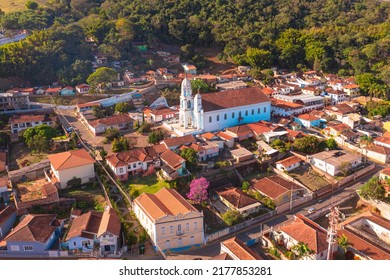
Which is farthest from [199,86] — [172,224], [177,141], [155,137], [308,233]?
[308,233]

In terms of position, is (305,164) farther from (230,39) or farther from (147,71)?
(230,39)

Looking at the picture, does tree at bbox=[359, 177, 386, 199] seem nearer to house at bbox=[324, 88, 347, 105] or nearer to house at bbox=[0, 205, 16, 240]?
house at bbox=[324, 88, 347, 105]

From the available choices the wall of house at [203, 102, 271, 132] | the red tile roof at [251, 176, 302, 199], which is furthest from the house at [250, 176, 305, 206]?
the wall of house at [203, 102, 271, 132]

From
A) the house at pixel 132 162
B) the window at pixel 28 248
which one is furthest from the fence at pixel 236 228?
the window at pixel 28 248

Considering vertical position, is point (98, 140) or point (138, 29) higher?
point (138, 29)

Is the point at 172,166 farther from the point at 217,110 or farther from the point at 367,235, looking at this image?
the point at 367,235

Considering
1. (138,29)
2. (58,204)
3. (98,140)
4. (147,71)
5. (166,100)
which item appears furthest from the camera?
(138,29)

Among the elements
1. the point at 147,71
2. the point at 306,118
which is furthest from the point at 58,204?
the point at 147,71
